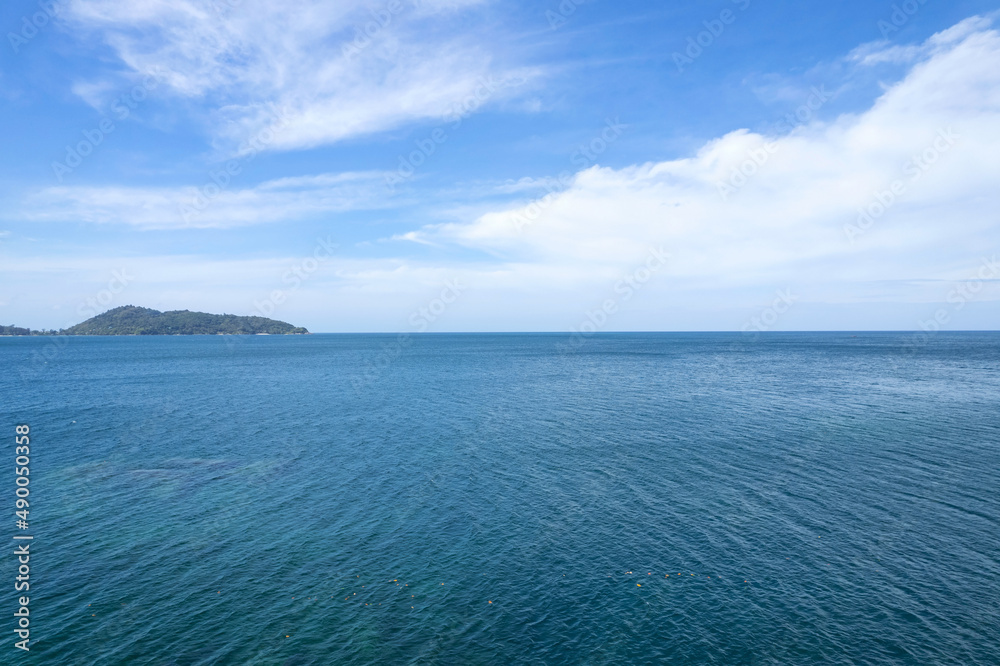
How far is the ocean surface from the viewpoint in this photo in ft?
90.5

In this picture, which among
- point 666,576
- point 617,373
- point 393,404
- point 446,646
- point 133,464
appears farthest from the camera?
point 617,373

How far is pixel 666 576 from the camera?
3372 cm

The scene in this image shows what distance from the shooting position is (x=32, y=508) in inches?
1737

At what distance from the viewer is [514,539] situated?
39594mm

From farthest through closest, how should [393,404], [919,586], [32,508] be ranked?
[393,404] < [32,508] < [919,586]

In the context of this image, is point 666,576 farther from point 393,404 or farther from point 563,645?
point 393,404

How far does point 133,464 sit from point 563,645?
55889 mm

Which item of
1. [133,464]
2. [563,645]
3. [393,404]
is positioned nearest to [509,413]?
[393,404]

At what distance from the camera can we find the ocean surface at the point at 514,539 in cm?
2759

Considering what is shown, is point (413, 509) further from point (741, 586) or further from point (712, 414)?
point (712, 414)

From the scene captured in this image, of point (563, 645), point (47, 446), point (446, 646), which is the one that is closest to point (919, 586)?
point (563, 645)

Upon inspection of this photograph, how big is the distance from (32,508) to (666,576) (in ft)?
183

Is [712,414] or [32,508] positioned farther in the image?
Result: [712,414]

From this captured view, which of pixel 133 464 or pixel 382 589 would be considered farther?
pixel 133 464
